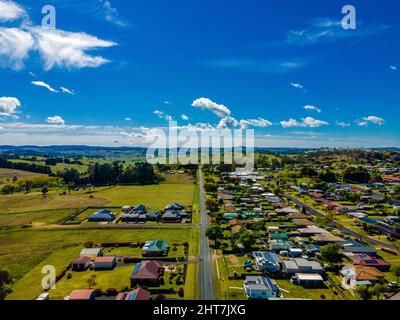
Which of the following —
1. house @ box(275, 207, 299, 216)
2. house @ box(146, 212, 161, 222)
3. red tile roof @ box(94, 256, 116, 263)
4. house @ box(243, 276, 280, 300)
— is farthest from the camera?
house @ box(275, 207, 299, 216)

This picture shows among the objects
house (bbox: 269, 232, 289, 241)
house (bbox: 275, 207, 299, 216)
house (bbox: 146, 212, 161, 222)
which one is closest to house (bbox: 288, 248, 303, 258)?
house (bbox: 269, 232, 289, 241)

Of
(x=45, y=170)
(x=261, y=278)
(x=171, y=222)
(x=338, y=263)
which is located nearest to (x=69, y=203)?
(x=171, y=222)

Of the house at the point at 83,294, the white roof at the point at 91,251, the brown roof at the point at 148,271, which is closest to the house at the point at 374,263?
the brown roof at the point at 148,271

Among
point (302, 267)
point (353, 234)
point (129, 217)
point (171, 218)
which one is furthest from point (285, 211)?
point (129, 217)

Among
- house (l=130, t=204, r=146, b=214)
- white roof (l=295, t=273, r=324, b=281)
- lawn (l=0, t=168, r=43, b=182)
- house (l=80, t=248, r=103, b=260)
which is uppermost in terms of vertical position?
lawn (l=0, t=168, r=43, b=182)

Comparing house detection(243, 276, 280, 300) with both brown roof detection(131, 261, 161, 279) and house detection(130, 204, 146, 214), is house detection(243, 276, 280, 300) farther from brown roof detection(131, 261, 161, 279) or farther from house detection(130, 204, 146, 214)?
house detection(130, 204, 146, 214)

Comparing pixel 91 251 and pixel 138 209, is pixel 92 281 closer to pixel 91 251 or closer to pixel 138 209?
pixel 91 251
